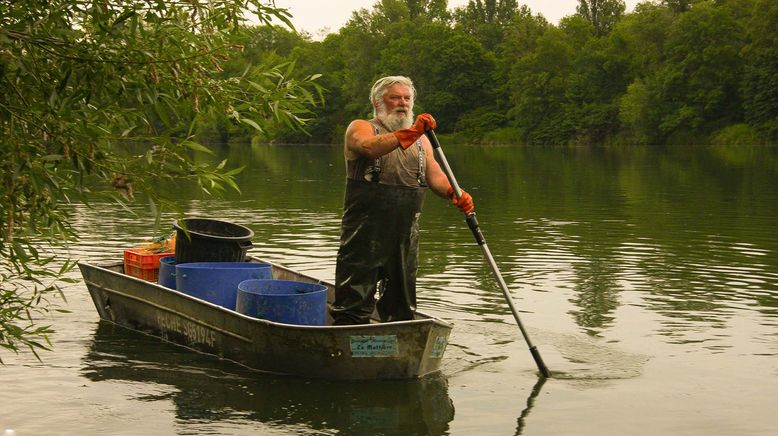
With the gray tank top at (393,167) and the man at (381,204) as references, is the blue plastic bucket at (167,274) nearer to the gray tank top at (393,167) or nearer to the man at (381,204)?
the man at (381,204)

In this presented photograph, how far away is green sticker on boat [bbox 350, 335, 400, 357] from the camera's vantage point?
924cm

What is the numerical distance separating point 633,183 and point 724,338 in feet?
88.3

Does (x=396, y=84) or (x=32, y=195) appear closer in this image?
(x=32, y=195)

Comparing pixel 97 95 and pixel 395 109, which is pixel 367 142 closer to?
pixel 395 109

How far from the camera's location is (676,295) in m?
14.2

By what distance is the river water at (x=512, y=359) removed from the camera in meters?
8.55

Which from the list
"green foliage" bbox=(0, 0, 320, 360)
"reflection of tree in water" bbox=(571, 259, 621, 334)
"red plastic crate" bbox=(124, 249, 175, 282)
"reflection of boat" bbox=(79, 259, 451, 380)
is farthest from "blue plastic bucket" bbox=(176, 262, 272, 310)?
"green foliage" bbox=(0, 0, 320, 360)

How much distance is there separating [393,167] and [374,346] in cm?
151

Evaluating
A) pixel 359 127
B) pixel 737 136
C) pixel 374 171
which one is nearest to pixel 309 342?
pixel 374 171

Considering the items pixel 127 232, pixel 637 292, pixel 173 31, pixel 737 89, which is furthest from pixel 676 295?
pixel 737 89

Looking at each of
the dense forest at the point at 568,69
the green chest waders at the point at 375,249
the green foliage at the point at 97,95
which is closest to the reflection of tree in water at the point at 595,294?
the green chest waders at the point at 375,249

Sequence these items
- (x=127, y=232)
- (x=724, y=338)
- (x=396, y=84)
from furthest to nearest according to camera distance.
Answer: (x=127, y=232)
(x=724, y=338)
(x=396, y=84)

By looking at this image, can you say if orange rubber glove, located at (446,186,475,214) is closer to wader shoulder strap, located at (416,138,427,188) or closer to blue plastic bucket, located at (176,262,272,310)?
wader shoulder strap, located at (416,138,427,188)

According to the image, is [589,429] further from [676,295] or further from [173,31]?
[676,295]
